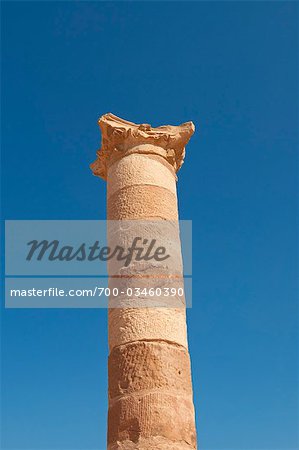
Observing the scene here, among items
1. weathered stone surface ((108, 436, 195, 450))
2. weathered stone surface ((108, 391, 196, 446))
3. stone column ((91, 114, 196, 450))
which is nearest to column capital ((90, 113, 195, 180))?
stone column ((91, 114, 196, 450))

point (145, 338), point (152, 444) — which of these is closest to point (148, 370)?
point (145, 338)

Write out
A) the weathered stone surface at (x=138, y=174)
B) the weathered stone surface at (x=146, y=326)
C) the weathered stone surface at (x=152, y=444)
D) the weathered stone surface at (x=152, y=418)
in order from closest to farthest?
the weathered stone surface at (x=152, y=444), the weathered stone surface at (x=152, y=418), the weathered stone surface at (x=146, y=326), the weathered stone surface at (x=138, y=174)

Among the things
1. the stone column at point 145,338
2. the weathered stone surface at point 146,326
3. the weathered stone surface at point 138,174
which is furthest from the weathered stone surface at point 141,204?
the weathered stone surface at point 146,326

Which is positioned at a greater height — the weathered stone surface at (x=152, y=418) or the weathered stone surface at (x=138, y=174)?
the weathered stone surface at (x=138, y=174)

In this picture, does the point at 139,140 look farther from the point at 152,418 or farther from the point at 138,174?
the point at 152,418

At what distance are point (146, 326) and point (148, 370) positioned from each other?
689 mm

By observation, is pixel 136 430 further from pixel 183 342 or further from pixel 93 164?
pixel 93 164

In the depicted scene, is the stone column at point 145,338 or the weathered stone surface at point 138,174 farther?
the weathered stone surface at point 138,174

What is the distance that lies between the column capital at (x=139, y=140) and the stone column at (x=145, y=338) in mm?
20

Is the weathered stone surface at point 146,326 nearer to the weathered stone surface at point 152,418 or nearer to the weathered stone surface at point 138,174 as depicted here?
the weathered stone surface at point 152,418

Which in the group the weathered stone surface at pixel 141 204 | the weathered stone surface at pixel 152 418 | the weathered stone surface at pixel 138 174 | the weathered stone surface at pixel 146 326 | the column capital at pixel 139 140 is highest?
the column capital at pixel 139 140

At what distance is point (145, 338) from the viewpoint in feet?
26.1

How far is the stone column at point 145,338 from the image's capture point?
7336 mm

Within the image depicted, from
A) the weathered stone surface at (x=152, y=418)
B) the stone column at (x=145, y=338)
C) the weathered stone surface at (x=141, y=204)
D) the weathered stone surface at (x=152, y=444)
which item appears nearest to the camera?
the weathered stone surface at (x=152, y=444)
